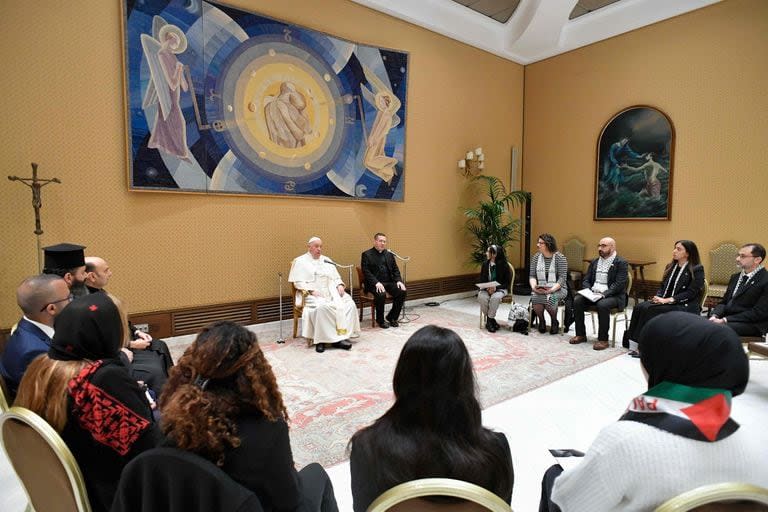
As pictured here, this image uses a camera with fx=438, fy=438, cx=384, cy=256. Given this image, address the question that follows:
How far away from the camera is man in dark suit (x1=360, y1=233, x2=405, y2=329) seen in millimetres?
6000

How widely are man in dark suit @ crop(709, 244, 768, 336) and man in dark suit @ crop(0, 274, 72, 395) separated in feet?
15.8

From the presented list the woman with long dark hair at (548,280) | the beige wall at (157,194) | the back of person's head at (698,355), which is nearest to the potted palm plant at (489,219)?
the beige wall at (157,194)

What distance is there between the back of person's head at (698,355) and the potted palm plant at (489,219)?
675 cm

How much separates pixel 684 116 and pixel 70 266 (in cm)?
830

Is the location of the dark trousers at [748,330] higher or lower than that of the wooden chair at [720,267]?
lower

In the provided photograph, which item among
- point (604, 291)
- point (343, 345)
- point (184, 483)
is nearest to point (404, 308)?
point (343, 345)

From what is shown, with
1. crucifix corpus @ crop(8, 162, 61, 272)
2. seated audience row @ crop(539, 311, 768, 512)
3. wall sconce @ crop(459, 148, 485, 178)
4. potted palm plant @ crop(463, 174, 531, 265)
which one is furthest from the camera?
wall sconce @ crop(459, 148, 485, 178)

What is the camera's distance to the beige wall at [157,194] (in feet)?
14.1

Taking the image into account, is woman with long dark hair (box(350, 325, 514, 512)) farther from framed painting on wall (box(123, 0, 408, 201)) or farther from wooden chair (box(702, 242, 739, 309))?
wooden chair (box(702, 242, 739, 309))

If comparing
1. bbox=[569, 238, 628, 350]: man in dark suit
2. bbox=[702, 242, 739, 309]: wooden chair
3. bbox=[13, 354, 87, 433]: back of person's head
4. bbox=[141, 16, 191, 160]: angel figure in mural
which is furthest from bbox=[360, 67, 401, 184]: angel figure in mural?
bbox=[13, 354, 87, 433]: back of person's head

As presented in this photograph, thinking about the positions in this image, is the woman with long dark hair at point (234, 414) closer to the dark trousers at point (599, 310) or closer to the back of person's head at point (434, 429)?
the back of person's head at point (434, 429)

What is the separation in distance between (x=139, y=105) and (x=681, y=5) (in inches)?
309

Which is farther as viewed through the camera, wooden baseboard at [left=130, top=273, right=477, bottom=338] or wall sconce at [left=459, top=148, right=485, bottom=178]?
wall sconce at [left=459, top=148, right=485, bottom=178]

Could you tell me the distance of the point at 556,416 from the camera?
3.25 metres
